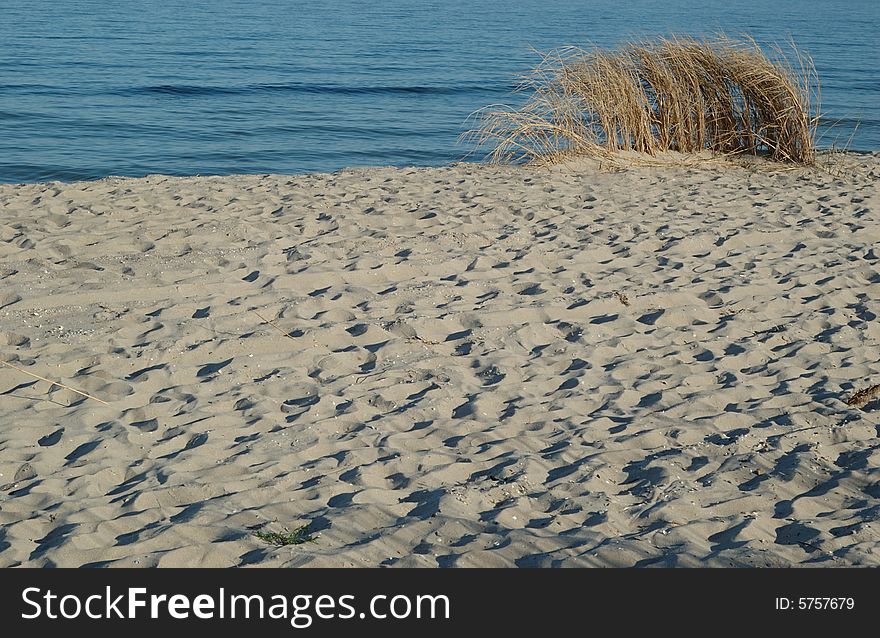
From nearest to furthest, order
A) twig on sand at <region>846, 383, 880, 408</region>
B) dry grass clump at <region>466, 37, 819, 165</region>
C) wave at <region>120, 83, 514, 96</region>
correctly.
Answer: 1. twig on sand at <region>846, 383, 880, 408</region>
2. dry grass clump at <region>466, 37, 819, 165</region>
3. wave at <region>120, 83, 514, 96</region>

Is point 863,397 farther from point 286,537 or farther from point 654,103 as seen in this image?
point 654,103

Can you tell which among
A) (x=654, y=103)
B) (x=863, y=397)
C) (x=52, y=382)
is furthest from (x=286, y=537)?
(x=654, y=103)

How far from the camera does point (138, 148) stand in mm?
14500

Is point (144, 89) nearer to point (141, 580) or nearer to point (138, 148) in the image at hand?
point (138, 148)

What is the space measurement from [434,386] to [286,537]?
5.00 ft

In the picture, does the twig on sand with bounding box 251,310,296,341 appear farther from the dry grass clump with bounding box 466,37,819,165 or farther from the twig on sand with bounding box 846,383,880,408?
the dry grass clump with bounding box 466,37,819,165

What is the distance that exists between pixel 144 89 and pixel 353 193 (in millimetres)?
12389

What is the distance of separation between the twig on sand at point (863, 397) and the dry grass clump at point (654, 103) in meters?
6.46

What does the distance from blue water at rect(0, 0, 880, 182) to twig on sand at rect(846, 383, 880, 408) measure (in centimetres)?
992

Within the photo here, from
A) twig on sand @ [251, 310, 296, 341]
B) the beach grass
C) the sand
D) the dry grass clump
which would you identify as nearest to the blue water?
the dry grass clump

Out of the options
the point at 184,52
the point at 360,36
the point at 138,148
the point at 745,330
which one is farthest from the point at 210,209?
the point at 360,36

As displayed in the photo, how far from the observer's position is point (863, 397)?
4.47 metres

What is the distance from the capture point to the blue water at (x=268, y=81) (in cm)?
1443

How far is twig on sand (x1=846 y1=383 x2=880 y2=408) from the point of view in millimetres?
4445
